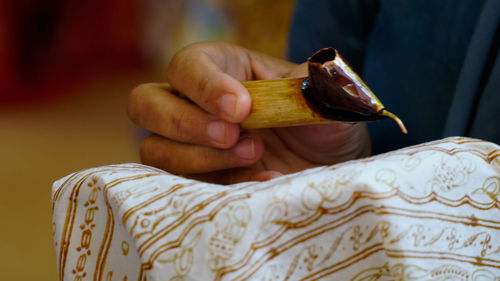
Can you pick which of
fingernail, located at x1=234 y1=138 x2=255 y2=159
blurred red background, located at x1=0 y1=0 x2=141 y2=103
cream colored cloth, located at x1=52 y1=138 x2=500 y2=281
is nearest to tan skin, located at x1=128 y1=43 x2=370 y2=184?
fingernail, located at x1=234 y1=138 x2=255 y2=159

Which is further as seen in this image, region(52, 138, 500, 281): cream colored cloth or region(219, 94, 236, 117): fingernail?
region(219, 94, 236, 117): fingernail

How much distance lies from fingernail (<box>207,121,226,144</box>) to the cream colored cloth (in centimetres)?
14

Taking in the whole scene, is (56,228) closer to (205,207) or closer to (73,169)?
(205,207)

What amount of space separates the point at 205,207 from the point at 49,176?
121 cm

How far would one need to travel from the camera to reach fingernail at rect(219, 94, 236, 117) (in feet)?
1.21

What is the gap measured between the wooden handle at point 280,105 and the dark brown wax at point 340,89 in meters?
0.02

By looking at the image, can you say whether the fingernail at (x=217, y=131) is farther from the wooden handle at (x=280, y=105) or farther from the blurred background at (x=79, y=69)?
the blurred background at (x=79, y=69)

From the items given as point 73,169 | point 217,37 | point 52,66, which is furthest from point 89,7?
point 73,169

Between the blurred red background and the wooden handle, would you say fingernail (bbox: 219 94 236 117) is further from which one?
the blurred red background

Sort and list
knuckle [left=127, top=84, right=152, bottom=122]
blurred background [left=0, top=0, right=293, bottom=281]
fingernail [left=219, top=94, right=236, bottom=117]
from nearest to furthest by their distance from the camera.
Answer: fingernail [left=219, top=94, right=236, bottom=117]
knuckle [left=127, top=84, right=152, bottom=122]
blurred background [left=0, top=0, right=293, bottom=281]

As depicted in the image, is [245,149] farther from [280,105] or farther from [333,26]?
[333,26]

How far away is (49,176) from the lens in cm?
136

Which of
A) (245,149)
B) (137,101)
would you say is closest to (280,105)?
(245,149)

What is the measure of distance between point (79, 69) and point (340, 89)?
1601mm
